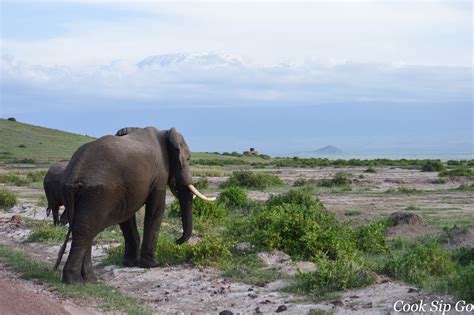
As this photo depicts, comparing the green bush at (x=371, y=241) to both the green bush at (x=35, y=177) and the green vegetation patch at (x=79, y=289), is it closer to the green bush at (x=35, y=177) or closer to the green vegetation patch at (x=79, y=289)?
the green vegetation patch at (x=79, y=289)

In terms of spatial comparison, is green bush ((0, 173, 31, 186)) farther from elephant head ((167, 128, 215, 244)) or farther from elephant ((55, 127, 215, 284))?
elephant ((55, 127, 215, 284))

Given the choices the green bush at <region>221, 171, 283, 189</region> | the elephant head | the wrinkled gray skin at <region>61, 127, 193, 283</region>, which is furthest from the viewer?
the green bush at <region>221, 171, 283, 189</region>

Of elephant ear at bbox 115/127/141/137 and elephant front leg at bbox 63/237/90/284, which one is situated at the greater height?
elephant ear at bbox 115/127/141/137

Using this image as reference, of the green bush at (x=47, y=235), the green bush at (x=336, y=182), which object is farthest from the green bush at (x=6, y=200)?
the green bush at (x=336, y=182)

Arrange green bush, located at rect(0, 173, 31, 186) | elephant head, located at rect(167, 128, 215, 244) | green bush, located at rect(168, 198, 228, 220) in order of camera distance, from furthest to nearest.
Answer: green bush, located at rect(0, 173, 31, 186), green bush, located at rect(168, 198, 228, 220), elephant head, located at rect(167, 128, 215, 244)

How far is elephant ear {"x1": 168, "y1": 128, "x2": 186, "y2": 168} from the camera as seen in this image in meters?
15.2

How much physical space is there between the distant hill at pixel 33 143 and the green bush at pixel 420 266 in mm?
58825

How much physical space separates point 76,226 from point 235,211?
461 inches

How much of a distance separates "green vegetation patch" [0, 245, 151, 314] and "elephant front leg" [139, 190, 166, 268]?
5.16 ft

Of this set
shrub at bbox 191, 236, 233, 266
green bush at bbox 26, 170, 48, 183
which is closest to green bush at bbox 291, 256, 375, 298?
shrub at bbox 191, 236, 233, 266

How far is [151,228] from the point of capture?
15.2 metres

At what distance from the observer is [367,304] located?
11039 millimetres

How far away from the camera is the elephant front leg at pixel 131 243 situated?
50.2 feet

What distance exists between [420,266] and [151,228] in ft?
16.8
